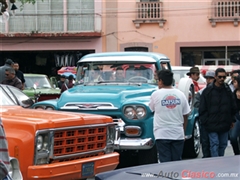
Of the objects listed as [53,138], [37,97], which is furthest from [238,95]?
[37,97]

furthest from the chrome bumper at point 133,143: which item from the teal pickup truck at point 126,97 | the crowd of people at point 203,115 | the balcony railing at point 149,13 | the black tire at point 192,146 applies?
the balcony railing at point 149,13

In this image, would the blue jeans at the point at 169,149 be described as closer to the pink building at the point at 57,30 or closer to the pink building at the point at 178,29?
the pink building at the point at 178,29

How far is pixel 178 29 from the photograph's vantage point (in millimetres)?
28781

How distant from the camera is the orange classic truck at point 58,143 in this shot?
6008 millimetres

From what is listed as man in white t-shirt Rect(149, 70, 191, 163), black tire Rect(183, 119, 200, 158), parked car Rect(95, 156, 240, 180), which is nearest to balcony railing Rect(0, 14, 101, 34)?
black tire Rect(183, 119, 200, 158)

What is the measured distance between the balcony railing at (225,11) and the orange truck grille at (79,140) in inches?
865

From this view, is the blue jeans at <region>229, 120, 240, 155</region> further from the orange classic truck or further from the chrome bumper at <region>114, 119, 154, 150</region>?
the orange classic truck

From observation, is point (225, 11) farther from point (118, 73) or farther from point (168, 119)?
point (168, 119)

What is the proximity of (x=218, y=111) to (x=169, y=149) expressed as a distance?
166 cm

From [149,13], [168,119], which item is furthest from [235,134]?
[149,13]

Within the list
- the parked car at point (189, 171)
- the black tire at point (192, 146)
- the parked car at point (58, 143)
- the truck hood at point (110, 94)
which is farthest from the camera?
the black tire at point (192, 146)

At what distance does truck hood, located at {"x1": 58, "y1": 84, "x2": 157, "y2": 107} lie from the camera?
930 centimetres

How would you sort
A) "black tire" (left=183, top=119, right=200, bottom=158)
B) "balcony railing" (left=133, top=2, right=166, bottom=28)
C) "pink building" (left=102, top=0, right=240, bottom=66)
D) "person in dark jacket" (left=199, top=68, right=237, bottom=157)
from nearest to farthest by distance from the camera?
"person in dark jacket" (left=199, top=68, right=237, bottom=157) → "black tire" (left=183, top=119, right=200, bottom=158) → "pink building" (left=102, top=0, right=240, bottom=66) → "balcony railing" (left=133, top=2, right=166, bottom=28)

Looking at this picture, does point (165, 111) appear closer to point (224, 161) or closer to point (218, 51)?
point (224, 161)
